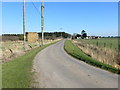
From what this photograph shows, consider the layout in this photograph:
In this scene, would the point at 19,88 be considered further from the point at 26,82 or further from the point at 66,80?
the point at 66,80

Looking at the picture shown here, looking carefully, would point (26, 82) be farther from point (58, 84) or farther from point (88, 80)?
point (88, 80)

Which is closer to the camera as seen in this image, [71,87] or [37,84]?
[71,87]

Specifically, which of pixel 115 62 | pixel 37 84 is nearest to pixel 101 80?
pixel 37 84

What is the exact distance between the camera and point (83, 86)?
8930 millimetres

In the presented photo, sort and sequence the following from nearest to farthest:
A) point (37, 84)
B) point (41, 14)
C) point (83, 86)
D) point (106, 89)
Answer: point (106, 89), point (83, 86), point (37, 84), point (41, 14)

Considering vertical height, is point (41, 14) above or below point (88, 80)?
above

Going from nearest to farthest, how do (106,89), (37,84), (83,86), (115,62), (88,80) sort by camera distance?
(106,89)
(83,86)
(37,84)
(88,80)
(115,62)

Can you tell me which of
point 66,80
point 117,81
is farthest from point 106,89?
point 66,80

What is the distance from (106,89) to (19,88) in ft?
10.5

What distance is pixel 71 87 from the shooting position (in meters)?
8.73

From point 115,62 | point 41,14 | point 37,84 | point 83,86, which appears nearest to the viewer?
point 83,86

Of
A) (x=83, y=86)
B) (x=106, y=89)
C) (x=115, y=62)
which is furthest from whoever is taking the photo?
(x=115, y=62)

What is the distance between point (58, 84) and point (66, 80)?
922mm

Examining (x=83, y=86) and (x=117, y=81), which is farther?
(x=117, y=81)
